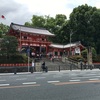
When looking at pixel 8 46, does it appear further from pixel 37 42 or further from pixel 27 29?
pixel 37 42

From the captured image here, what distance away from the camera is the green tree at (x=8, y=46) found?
41.5 meters

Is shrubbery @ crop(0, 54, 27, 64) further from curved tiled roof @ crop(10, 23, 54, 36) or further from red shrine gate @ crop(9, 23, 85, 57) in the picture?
curved tiled roof @ crop(10, 23, 54, 36)

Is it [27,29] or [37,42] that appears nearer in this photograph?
[27,29]

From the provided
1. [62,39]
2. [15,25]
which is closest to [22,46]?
[15,25]

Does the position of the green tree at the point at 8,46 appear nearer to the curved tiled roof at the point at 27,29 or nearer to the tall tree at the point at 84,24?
the curved tiled roof at the point at 27,29

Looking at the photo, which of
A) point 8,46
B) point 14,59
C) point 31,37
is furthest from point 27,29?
point 8,46

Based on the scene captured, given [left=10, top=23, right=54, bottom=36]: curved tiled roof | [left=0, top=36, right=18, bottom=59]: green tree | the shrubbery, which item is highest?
[left=10, top=23, right=54, bottom=36]: curved tiled roof

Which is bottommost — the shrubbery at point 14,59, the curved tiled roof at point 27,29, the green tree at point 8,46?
the shrubbery at point 14,59

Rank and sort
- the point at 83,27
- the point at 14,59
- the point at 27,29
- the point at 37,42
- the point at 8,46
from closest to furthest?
1. the point at 8,46
2. the point at 14,59
3. the point at 27,29
4. the point at 37,42
5. the point at 83,27

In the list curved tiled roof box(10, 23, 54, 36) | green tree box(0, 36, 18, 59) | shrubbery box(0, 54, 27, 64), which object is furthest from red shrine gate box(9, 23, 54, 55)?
green tree box(0, 36, 18, 59)

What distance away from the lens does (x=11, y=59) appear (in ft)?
142

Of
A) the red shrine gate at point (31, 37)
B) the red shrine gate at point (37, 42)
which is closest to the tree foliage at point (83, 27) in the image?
the red shrine gate at point (37, 42)

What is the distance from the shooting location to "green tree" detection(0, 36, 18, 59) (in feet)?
136

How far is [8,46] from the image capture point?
4175 cm
